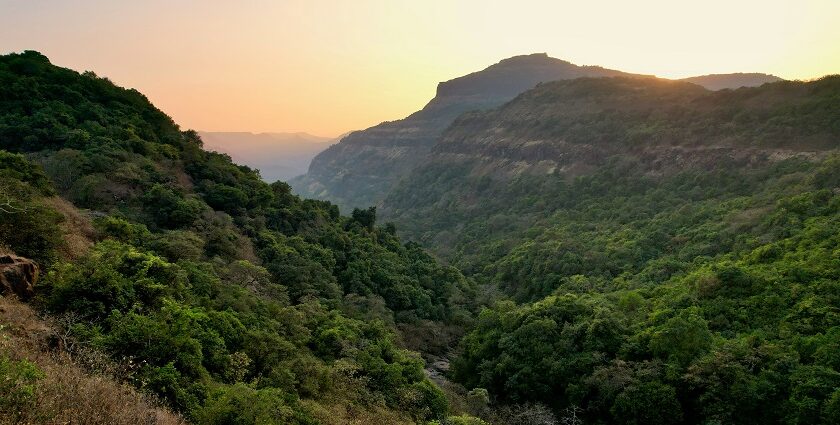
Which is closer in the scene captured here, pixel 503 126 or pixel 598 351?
pixel 598 351

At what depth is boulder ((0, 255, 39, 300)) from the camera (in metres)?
13.0

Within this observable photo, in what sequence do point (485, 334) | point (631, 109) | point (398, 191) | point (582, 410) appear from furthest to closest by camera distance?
point (398, 191) → point (631, 109) → point (485, 334) → point (582, 410)

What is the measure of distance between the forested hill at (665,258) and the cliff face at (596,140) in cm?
39

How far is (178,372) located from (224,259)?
16.3 m

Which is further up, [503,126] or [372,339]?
[503,126]

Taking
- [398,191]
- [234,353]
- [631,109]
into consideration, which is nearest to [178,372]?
[234,353]

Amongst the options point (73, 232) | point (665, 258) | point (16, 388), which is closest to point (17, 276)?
point (73, 232)

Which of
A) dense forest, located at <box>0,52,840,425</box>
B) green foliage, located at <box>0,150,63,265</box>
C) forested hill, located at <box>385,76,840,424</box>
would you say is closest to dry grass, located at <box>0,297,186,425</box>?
dense forest, located at <box>0,52,840,425</box>

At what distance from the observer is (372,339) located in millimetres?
26906

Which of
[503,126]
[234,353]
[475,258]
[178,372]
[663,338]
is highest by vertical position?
[503,126]

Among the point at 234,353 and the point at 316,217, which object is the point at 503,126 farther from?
the point at 234,353

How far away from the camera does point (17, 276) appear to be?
1341 centimetres

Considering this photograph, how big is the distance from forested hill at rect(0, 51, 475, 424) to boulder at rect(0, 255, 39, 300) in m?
0.35

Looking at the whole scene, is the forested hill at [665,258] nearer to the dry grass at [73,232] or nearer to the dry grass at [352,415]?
the dry grass at [352,415]
